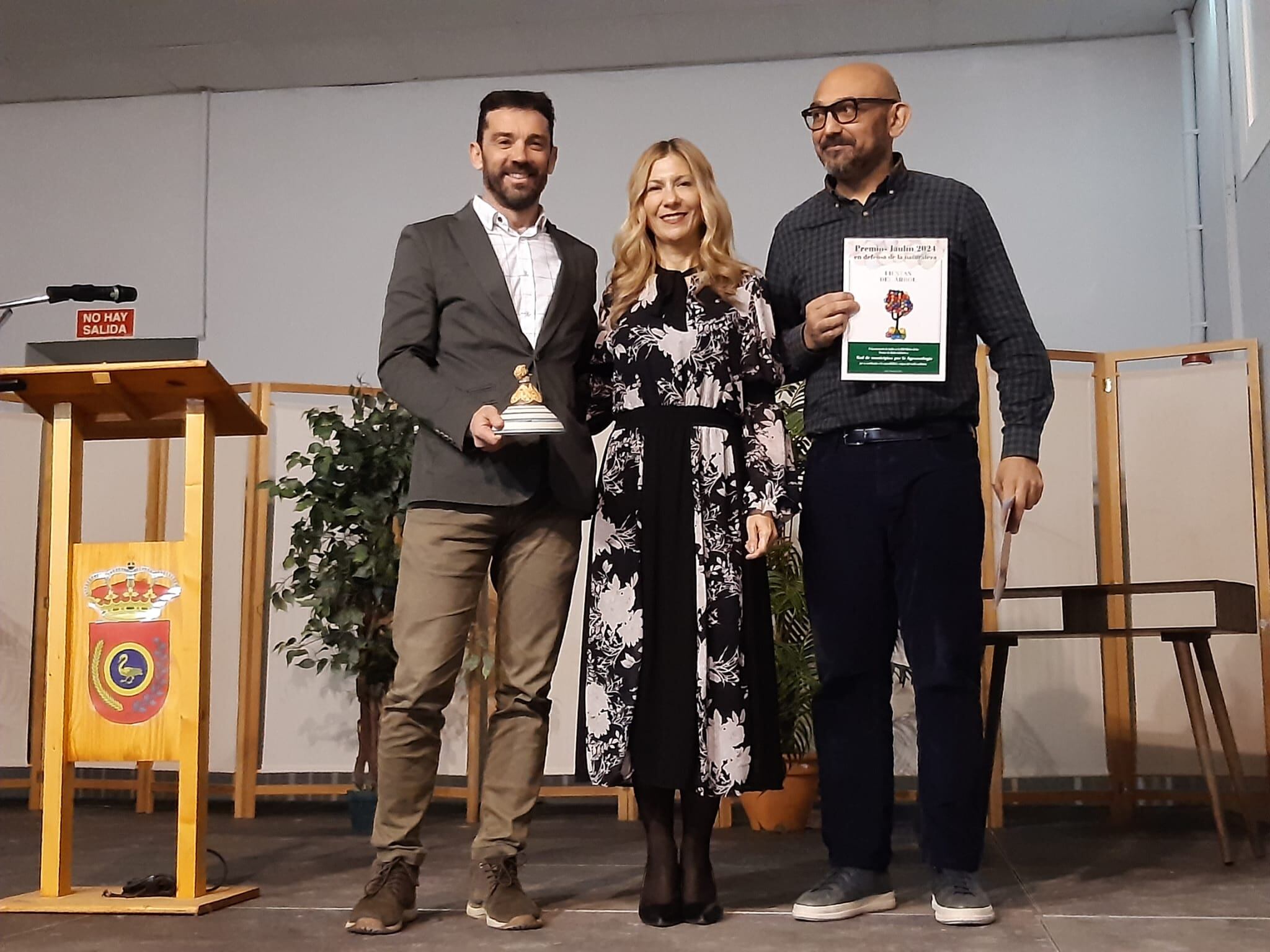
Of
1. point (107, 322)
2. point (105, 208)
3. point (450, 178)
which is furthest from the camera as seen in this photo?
point (105, 208)

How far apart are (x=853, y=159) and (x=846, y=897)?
58.5 inches

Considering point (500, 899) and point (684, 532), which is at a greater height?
point (684, 532)

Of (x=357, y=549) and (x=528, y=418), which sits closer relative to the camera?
(x=528, y=418)

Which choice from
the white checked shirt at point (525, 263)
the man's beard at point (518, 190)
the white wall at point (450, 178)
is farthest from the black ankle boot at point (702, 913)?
the white wall at point (450, 178)

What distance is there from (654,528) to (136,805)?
3.00m

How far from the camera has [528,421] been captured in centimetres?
227

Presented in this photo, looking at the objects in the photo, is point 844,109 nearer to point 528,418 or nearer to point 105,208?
point 528,418

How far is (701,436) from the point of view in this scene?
248 cm

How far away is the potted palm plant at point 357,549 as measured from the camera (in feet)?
13.6

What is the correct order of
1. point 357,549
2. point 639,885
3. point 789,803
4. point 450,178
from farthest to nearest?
point 450,178
point 357,549
point 789,803
point 639,885

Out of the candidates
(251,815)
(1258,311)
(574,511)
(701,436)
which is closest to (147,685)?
(574,511)

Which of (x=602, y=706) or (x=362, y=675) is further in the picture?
(x=362, y=675)

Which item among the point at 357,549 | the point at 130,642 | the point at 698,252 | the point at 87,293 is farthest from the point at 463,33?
the point at 130,642

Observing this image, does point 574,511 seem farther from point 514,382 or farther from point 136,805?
point 136,805
